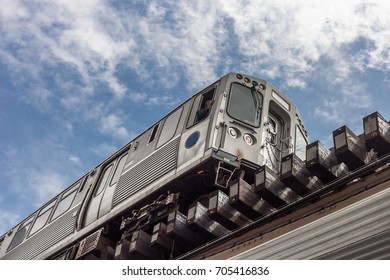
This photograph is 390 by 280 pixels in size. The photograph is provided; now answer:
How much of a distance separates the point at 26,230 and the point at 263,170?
8.95 meters

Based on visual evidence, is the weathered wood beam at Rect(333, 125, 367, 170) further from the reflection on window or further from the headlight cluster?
the reflection on window

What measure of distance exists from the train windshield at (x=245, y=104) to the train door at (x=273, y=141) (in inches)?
11.2

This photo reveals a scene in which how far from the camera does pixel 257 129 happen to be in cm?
797

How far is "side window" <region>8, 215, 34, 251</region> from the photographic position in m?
12.5

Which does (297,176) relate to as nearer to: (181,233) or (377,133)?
(377,133)

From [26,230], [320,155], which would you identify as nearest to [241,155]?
[320,155]

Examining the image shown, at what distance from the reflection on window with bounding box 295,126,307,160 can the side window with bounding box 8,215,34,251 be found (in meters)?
7.65

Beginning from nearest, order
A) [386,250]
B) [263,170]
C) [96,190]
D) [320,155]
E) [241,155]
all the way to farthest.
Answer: [386,250] < [320,155] < [263,170] < [241,155] < [96,190]

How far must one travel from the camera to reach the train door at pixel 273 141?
7.94 m

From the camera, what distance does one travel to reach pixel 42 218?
479 inches

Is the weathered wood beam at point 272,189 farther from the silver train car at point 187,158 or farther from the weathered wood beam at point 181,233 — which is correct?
the weathered wood beam at point 181,233

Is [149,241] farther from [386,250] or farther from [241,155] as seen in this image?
[386,250]

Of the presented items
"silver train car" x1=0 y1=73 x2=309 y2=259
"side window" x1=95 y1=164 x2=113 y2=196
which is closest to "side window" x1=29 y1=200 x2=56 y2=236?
"silver train car" x1=0 y1=73 x2=309 y2=259

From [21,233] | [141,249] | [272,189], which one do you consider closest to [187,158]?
[141,249]
